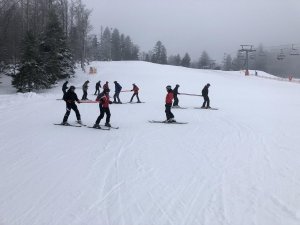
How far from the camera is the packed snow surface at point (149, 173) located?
696 cm

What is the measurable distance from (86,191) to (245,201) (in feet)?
11.4

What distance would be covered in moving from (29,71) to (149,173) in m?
28.2

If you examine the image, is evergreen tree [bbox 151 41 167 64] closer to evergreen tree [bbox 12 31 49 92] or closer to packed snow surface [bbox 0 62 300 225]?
evergreen tree [bbox 12 31 49 92]

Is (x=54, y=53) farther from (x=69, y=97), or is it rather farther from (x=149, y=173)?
(x=149, y=173)

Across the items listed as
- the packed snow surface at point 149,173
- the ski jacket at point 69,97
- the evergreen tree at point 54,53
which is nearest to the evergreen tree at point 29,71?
the evergreen tree at point 54,53

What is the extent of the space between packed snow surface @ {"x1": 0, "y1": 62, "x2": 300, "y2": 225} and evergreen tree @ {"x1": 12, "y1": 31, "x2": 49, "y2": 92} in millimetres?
17562

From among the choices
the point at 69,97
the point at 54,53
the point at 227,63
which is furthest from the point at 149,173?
the point at 227,63

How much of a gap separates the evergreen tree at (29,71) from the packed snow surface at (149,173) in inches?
691

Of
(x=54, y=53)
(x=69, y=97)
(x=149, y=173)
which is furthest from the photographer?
(x=54, y=53)

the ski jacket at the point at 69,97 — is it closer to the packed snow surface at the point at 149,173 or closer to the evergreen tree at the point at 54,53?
the packed snow surface at the point at 149,173

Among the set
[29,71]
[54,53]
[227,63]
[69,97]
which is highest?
A: [227,63]

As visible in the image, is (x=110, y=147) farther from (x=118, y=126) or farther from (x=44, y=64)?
(x=44, y=64)

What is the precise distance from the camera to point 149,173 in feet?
30.7

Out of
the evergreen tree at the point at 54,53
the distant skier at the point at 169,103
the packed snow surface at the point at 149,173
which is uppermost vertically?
the evergreen tree at the point at 54,53
